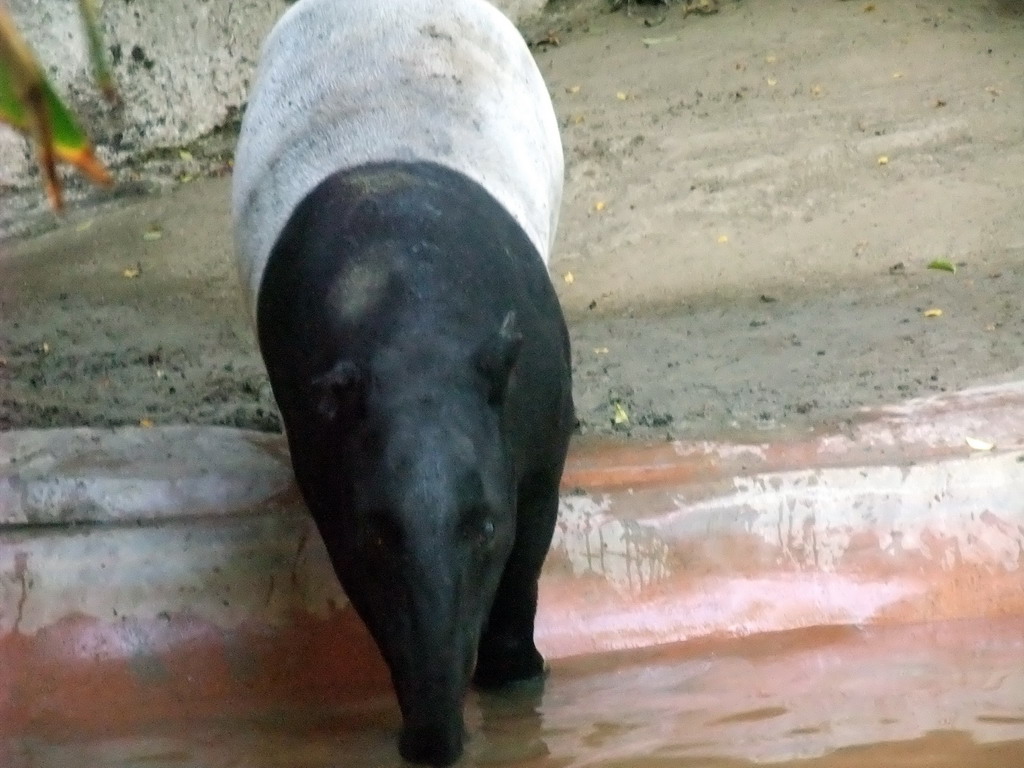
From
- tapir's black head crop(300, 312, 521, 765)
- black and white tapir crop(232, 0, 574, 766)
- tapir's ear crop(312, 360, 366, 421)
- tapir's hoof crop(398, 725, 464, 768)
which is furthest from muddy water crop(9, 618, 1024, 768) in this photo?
tapir's ear crop(312, 360, 366, 421)

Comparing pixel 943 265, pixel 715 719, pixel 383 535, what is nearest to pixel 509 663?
pixel 715 719

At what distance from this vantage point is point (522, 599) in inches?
105

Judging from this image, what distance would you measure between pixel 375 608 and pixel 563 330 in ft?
2.87

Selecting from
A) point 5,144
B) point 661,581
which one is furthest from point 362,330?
point 5,144

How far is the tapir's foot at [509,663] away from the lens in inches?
107

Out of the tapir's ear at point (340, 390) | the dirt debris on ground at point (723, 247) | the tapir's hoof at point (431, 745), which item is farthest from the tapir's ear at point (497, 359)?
the dirt debris on ground at point (723, 247)

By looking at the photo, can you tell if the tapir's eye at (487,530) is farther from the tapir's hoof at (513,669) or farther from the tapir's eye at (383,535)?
the tapir's hoof at (513,669)

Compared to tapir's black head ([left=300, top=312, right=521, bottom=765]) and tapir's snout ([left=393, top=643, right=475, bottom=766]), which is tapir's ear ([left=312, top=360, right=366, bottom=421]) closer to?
tapir's black head ([left=300, top=312, right=521, bottom=765])

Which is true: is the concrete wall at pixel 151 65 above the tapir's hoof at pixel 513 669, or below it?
below

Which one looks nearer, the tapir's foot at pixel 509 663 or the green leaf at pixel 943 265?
the tapir's foot at pixel 509 663

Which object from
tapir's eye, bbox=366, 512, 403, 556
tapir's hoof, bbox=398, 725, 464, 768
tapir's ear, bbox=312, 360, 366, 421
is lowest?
tapir's hoof, bbox=398, 725, 464, 768

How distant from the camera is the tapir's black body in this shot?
1.96 m

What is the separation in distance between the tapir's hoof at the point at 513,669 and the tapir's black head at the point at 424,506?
24.3 inches

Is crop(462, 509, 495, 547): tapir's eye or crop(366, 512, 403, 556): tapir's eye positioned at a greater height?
crop(366, 512, 403, 556): tapir's eye
